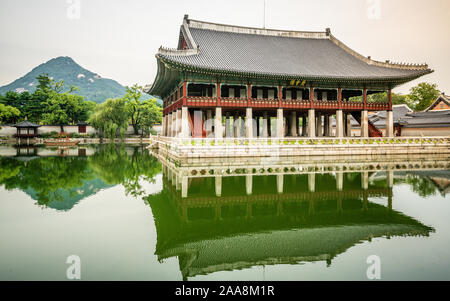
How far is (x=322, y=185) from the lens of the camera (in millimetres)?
14328

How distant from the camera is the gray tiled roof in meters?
28.2

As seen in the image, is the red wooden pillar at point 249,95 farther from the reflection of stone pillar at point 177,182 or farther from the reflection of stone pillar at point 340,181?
the reflection of stone pillar at point 177,182

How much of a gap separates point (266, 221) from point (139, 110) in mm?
54194

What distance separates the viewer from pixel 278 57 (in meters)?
32.7

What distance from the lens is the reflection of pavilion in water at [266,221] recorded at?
6.70m

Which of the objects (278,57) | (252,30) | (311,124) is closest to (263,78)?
(278,57)

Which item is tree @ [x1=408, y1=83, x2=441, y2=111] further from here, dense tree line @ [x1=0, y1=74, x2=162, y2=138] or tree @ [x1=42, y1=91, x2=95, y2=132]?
tree @ [x1=42, y1=91, x2=95, y2=132]

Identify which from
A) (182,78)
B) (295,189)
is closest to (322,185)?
(295,189)

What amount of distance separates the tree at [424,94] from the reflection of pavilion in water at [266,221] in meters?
57.3

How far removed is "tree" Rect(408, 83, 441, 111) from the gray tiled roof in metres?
34.9

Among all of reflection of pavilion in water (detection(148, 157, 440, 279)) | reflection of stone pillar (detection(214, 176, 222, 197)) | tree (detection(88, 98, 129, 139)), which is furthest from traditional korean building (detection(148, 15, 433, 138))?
tree (detection(88, 98, 129, 139))

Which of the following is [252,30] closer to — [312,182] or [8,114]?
[312,182]

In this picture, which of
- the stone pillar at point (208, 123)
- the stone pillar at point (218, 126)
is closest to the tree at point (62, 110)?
the stone pillar at point (208, 123)
